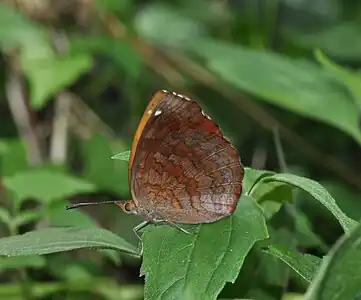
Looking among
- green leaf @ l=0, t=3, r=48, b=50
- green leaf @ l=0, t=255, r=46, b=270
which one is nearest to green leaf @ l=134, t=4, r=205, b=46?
green leaf @ l=0, t=3, r=48, b=50

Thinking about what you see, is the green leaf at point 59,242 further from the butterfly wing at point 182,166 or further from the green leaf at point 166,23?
the green leaf at point 166,23

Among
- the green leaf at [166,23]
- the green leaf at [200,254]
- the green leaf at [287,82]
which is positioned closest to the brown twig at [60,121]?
the green leaf at [166,23]

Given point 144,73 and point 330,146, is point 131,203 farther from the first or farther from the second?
point 330,146

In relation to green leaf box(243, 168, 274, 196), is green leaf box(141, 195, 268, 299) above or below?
below

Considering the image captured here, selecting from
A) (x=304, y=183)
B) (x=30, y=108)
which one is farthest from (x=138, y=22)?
(x=304, y=183)

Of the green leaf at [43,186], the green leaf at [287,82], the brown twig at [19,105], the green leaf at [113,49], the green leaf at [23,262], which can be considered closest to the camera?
the green leaf at [23,262]

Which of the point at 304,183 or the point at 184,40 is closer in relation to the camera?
the point at 304,183

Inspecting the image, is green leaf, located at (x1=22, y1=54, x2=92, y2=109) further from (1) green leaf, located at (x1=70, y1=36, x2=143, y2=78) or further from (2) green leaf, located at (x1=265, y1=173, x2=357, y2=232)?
(2) green leaf, located at (x1=265, y1=173, x2=357, y2=232)
